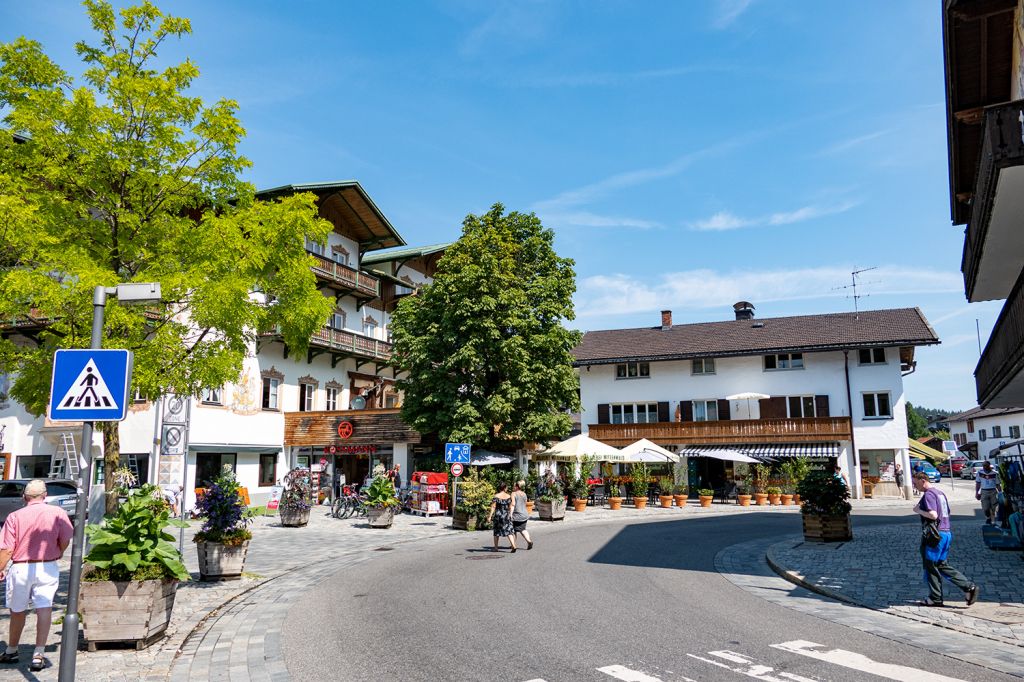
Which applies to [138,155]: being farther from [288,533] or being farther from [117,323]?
[288,533]

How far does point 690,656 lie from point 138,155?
34.6 ft

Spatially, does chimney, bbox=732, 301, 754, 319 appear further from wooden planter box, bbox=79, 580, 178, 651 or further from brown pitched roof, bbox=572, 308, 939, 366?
wooden planter box, bbox=79, 580, 178, 651

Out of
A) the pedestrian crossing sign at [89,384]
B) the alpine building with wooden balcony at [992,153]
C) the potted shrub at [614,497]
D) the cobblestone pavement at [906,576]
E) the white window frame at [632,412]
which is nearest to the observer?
the pedestrian crossing sign at [89,384]

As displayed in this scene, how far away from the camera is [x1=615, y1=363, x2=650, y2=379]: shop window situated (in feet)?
145

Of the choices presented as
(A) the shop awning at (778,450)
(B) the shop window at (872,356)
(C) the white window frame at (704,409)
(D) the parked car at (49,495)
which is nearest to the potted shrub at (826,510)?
(A) the shop awning at (778,450)

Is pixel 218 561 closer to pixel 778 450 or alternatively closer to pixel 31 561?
pixel 31 561

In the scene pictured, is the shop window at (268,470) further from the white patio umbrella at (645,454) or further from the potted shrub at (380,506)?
the white patio umbrella at (645,454)

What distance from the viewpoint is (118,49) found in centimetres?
1151

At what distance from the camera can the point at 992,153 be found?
Answer: 8.89 meters

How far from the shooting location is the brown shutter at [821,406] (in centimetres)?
3969

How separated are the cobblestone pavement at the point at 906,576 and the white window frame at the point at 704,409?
23.0 meters

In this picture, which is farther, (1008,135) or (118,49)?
(118,49)

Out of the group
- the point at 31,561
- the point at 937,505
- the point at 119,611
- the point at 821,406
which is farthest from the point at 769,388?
the point at 31,561

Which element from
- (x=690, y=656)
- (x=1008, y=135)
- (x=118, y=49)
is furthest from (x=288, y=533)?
(x=1008, y=135)
